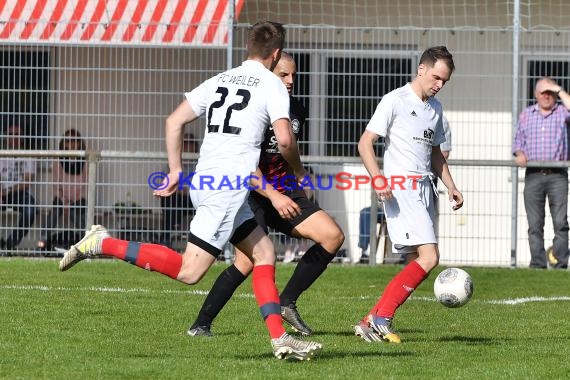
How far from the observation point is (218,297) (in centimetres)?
845

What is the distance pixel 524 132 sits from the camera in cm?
1498

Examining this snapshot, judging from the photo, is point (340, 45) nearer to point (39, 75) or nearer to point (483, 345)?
point (39, 75)

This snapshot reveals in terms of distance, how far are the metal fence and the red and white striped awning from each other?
0.02 metres

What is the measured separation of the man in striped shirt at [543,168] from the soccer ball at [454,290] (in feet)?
20.4

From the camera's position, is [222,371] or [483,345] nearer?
[222,371]

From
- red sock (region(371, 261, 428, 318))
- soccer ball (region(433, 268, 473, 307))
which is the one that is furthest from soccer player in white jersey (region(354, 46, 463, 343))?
soccer ball (region(433, 268, 473, 307))

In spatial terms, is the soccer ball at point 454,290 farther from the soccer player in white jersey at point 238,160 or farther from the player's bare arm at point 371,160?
the soccer player in white jersey at point 238,160

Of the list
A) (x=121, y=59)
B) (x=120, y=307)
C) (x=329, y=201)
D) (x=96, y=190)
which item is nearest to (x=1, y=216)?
(x=96, y=190)

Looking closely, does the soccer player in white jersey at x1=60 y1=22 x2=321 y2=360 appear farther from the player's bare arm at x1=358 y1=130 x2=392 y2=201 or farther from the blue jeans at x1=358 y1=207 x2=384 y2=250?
the blue jeans at x1=358 y1=207 x2=384 y2=250

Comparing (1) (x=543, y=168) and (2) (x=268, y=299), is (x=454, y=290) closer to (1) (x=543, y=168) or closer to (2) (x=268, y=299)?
(2) (x=268, y=299)

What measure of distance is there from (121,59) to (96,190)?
1518 millimetres

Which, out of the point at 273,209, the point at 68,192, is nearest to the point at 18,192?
the point at 68,192

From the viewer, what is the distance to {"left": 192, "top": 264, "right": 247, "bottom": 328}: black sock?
843 cm

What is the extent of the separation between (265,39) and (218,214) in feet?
3.15
